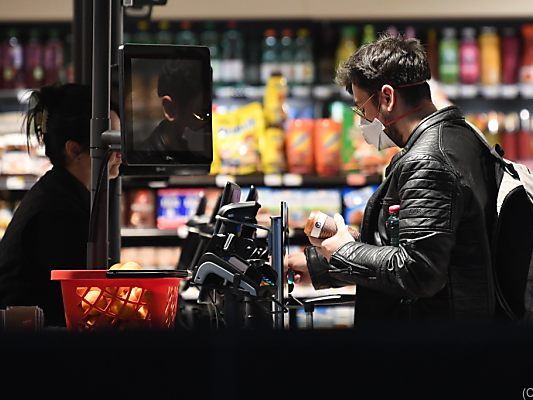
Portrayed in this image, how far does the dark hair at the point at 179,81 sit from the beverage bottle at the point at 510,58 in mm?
4131

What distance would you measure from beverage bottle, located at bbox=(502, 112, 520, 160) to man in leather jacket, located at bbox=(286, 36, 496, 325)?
3494mm

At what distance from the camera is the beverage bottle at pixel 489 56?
5.89 m

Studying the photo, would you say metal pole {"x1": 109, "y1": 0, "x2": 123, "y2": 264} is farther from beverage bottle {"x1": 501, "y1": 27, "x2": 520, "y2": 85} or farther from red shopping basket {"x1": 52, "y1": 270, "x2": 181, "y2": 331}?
beverage bottle {"x1": 501, "y1": 27, "x2": 520, "y2": 85}

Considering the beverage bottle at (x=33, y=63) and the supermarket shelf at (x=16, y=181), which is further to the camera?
the beverage bottle at (x=33, y=63)

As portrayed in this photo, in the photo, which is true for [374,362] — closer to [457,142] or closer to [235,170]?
[457,142]

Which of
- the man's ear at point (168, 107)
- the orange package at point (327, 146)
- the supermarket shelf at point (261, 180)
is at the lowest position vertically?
the supermarket shelf at point (261, 180)

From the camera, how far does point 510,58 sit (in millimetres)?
5957

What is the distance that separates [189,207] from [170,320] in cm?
373

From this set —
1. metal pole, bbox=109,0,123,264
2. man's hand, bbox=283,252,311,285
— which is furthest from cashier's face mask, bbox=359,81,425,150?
metal pole, bbox=109,0,123,264

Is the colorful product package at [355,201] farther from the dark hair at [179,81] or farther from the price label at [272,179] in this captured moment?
the dark hair at [179,81]

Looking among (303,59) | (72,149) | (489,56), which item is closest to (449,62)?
(489,56)

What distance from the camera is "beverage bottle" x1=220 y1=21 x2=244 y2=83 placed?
589 centimetres

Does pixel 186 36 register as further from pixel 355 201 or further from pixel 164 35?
pixel 355 201

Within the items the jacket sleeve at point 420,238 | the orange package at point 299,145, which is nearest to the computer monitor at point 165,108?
the jacket sleeve at point 420,238
